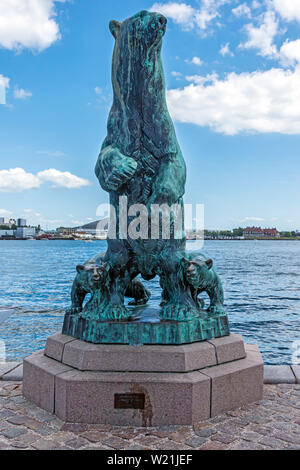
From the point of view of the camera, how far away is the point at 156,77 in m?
5.07

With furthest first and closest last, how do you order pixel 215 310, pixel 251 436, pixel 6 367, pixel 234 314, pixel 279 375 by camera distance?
pixel 234 314 < pixel 6 367 < pixel 279 375 < pixel 215 310 < pixel 251 436

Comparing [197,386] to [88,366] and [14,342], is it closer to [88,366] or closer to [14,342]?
[88,366]

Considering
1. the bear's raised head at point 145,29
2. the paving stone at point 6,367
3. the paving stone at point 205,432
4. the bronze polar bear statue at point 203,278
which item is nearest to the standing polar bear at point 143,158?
the bear's raised head at point 145,29

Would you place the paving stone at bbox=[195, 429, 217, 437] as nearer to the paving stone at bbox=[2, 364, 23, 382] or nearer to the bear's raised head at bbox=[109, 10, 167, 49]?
the paving stone at bbox=[2, 364, 23, 382]

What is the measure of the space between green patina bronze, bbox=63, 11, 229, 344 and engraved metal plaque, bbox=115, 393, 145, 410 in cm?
69

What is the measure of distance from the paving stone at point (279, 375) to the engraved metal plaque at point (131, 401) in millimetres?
2057

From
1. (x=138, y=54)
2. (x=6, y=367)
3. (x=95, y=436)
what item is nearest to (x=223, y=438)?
(x=95, y=436)

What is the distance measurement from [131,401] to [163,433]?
0.42 m

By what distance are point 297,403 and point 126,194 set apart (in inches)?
120

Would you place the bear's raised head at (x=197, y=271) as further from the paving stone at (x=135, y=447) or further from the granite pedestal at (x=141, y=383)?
the paving stone at (x=135, y=447)

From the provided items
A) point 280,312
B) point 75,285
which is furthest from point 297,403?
point 280,312

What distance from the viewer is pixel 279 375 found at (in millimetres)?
5832

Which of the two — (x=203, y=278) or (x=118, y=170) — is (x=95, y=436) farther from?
(x=118, y=170)

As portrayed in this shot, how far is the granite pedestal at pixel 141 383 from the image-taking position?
4.38 metres
